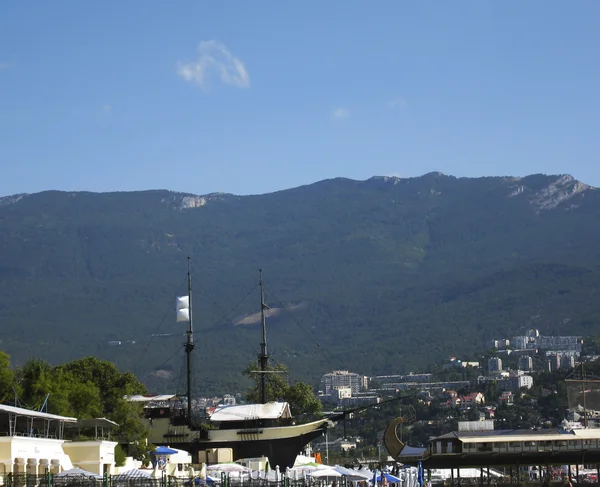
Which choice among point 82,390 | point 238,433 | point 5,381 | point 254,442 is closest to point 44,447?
point 5,381

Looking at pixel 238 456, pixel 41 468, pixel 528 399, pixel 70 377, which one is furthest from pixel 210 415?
pixel 528 399

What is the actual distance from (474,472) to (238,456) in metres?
29.2

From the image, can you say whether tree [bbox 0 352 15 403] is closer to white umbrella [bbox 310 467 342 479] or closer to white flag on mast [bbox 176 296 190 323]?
white umbrella [bbox 310 467 342 479]

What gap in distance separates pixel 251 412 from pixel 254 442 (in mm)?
2532

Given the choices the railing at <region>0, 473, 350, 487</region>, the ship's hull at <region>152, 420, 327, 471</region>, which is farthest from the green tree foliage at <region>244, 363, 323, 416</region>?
the railing at <region>0, 473, 350, 487</region>

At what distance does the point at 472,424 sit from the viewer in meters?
110

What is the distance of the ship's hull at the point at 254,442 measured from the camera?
8381 cm

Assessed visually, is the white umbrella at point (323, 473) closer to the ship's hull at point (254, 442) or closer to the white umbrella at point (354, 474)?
the white umbrella at point (354, 474)

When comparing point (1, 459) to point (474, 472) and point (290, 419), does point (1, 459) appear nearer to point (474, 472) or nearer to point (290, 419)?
point (290, 419)

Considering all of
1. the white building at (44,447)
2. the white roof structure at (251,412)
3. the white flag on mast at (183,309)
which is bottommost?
the white building at (44,447)

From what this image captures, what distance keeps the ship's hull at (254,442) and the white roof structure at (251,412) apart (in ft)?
3.50

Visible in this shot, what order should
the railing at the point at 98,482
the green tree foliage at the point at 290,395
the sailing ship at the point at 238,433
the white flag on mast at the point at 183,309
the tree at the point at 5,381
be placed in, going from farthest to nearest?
the green tree foliage at the point at 290,395, the white flag on mast at the point at 183,309, the sailing ship at the point at 238,433, the tree at the point at 5,381, the railing at the point at 98,482

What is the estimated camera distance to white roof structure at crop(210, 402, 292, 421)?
85062 mm

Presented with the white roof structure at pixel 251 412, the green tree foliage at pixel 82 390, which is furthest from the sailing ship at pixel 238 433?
the green tree foliage at pixel 82 390
